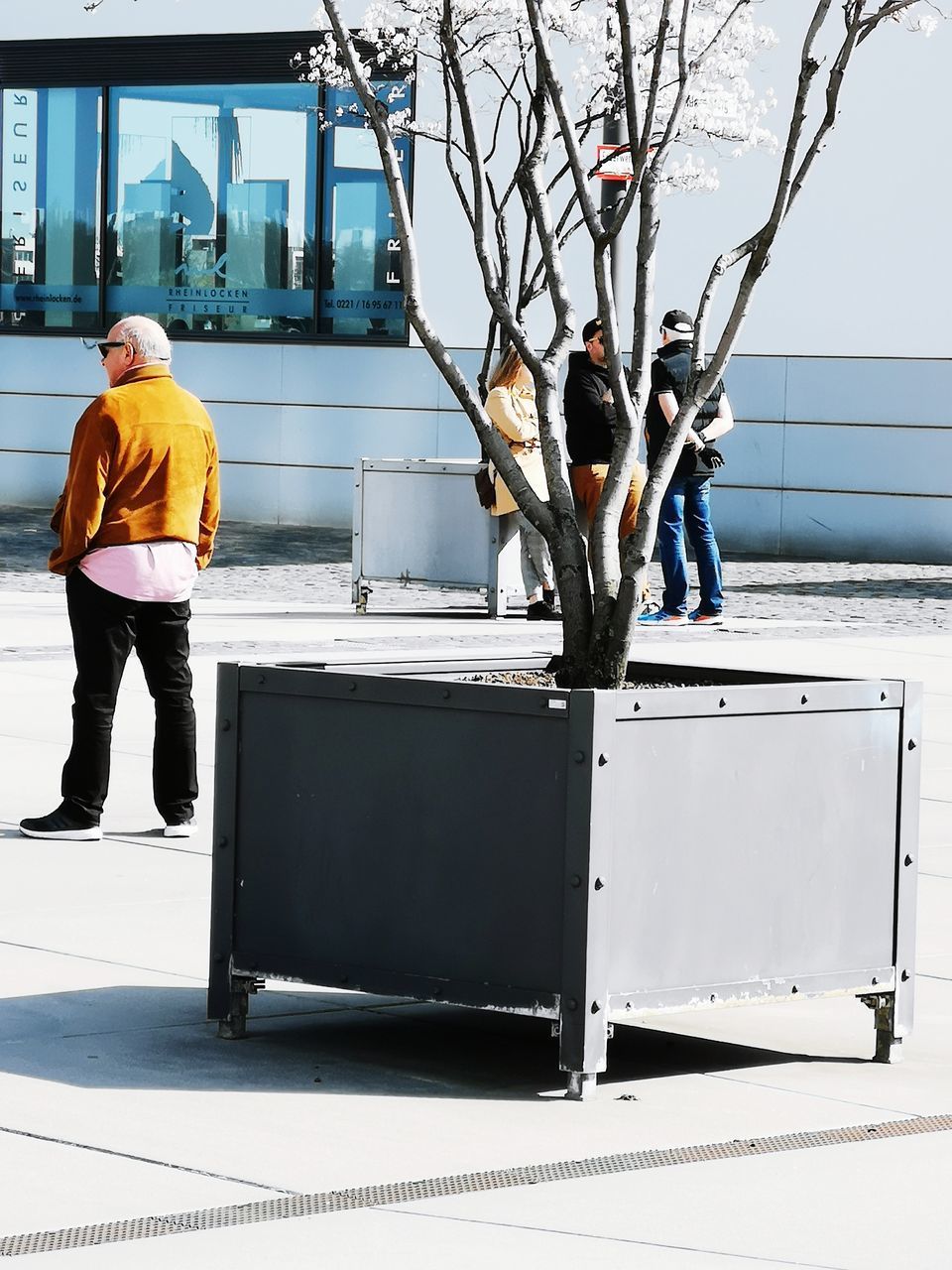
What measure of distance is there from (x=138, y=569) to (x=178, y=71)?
1785cm

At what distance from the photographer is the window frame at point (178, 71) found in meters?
→ 24.3

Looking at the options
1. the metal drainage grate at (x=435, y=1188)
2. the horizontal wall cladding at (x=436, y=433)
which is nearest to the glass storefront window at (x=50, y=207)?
the horizontal wall cladding at (x=436, y=433)

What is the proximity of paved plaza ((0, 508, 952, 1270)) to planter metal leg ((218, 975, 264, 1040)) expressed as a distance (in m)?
0.05

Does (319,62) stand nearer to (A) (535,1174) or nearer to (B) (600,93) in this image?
(B) (600,93)

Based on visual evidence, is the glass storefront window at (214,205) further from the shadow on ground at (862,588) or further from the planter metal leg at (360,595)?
the planter metal leg at (360,595)

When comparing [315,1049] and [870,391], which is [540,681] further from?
[870,391]

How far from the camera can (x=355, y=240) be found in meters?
24.4

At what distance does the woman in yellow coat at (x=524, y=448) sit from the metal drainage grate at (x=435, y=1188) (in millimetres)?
9233

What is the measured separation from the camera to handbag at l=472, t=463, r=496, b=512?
15.2m

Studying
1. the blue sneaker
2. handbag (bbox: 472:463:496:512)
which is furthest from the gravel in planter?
the blue sneaker

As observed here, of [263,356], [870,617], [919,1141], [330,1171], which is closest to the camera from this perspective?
[330,1171]

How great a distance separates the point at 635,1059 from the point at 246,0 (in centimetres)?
2045

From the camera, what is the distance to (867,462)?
21359mm

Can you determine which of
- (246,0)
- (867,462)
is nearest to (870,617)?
(867,462)
